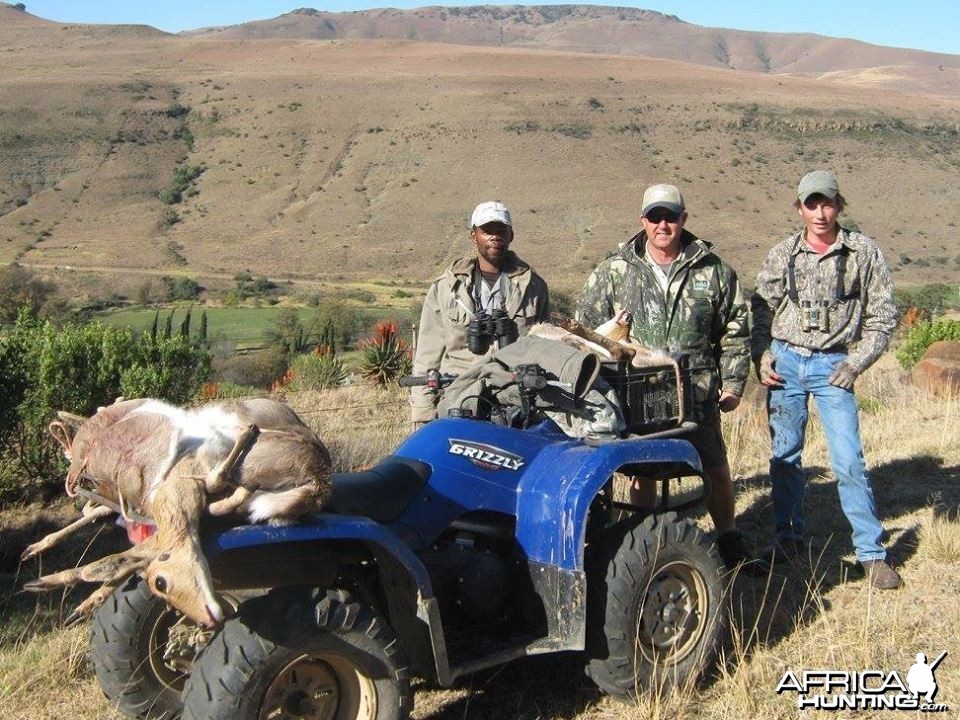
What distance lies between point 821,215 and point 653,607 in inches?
98.3

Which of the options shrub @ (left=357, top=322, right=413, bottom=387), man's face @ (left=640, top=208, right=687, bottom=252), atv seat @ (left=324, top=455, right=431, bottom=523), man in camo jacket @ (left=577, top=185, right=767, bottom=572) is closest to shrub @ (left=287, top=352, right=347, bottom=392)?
shrub @ (left=357, top=322, right=413, bottom=387)

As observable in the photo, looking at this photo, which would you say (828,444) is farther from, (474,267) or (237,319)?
(237,319)

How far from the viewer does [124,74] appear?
4008 inches

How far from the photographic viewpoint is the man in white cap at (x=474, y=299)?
241 inches

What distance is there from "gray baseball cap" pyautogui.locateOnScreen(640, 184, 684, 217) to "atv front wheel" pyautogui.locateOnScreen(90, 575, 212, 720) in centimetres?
306

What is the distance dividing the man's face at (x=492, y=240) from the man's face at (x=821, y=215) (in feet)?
5.44

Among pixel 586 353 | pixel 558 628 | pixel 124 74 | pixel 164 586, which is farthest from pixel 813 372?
pixel 124 74

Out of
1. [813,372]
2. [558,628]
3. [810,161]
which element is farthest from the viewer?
[810,161]

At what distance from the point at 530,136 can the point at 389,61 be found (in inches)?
1641

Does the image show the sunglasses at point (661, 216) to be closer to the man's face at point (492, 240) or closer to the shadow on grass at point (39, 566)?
the man's face at point (492, 240)

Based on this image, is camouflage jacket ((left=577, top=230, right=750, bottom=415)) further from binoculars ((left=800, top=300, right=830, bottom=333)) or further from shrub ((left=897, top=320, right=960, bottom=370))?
shrub ((left=897, top=320, right=960, bottom=370))

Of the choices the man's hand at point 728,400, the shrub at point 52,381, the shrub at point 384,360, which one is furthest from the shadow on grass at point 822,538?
the shrub at point 384,360

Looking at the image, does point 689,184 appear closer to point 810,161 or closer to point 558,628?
point 810,161

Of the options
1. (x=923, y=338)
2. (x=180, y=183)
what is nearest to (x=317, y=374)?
(x=923, y=338)
